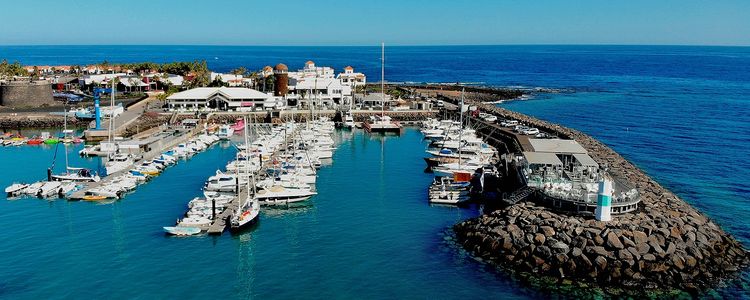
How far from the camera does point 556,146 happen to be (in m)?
42.2

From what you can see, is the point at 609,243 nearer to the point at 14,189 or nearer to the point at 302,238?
the point at 302,238

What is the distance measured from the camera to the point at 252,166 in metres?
47.8

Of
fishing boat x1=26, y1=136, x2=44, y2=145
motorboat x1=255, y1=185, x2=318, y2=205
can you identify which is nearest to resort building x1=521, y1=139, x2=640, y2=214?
motorboat x1=255, y1=185, x2=318, y2=205

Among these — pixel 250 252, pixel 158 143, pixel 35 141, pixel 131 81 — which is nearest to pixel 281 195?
pixel 250 252

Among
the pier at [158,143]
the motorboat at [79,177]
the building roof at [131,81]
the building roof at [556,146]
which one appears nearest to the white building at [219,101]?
the pier at [158,143]

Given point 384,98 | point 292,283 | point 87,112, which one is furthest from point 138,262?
point 384,98

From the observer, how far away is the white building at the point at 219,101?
82062mm

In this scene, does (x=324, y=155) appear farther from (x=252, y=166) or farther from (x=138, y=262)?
(x=138, y=262)

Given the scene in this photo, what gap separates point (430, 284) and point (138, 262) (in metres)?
14.9

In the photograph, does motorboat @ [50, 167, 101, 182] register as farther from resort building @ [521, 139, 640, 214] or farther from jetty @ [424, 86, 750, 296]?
resort building @ [521, 139, 640, 214]

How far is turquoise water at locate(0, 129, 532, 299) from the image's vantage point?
27.7 meters

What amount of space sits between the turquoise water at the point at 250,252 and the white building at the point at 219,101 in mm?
36918

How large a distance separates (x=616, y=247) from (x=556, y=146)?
46.8 feet

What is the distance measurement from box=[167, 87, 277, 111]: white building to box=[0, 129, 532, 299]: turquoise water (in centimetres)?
3692
